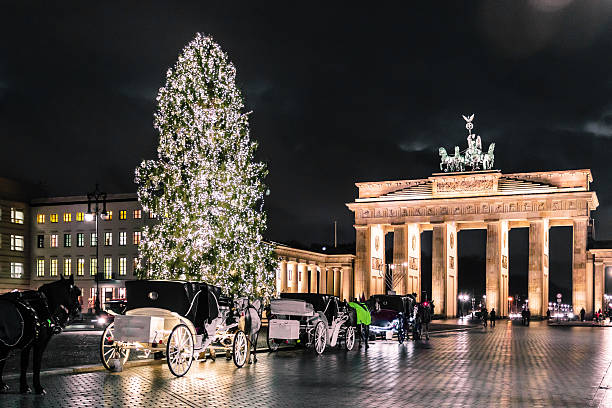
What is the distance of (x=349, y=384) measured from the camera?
48.9 ft

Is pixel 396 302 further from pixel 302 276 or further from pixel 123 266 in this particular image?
pixel 302 276

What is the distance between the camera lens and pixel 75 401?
12.2 metres

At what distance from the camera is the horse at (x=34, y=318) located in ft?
39.2

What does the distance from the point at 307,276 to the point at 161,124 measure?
63714mm

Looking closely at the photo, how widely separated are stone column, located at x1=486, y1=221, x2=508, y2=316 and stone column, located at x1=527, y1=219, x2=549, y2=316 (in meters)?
2.76

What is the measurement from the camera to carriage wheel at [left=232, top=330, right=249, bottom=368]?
17922mm

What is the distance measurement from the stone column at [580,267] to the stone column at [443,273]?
12175 millimetres

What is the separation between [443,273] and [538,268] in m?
9.42

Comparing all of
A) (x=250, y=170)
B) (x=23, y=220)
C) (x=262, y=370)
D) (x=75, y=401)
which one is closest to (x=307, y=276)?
(x=23, y=220)

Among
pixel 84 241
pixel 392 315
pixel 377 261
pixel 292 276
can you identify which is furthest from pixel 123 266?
pixel 392 315

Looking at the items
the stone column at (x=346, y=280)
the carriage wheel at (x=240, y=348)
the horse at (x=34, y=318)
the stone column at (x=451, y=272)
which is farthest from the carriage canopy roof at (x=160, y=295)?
the stone column at (x=346, y=280)

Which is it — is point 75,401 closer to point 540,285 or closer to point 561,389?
point 561,389

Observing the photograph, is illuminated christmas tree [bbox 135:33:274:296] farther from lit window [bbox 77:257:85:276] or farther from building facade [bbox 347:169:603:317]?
building facade [bbox 347:169:603:317]

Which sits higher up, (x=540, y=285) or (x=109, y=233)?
(x=109, y=233)
